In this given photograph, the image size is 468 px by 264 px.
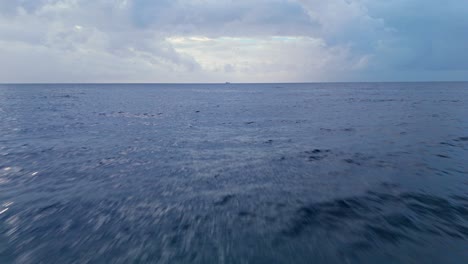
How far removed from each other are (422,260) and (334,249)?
255cm

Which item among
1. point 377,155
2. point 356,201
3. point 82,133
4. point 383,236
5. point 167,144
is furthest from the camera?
point 82,133

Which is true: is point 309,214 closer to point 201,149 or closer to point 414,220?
point 414,220

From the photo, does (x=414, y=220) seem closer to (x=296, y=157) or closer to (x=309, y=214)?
(x=309, y=214)

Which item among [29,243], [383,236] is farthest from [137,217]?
[383,236]

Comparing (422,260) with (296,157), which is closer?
(422,260)

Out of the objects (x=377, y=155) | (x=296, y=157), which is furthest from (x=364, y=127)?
(x=296, y=157)

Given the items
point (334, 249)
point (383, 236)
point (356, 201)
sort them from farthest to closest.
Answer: point (356, 201) < point (383, 236) < point (334, 249)

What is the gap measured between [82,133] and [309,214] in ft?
95.1

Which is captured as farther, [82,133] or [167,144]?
[82,133]

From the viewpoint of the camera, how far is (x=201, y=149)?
23.5m

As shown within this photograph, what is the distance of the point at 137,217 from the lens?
11.2 metres

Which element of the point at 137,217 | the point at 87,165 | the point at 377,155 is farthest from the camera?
the point at 377,155

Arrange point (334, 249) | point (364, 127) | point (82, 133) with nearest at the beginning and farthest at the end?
point (334, 249)
point (82, 133)
point (364, 127)

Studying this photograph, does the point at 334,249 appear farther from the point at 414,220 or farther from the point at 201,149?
the point at 201,149
